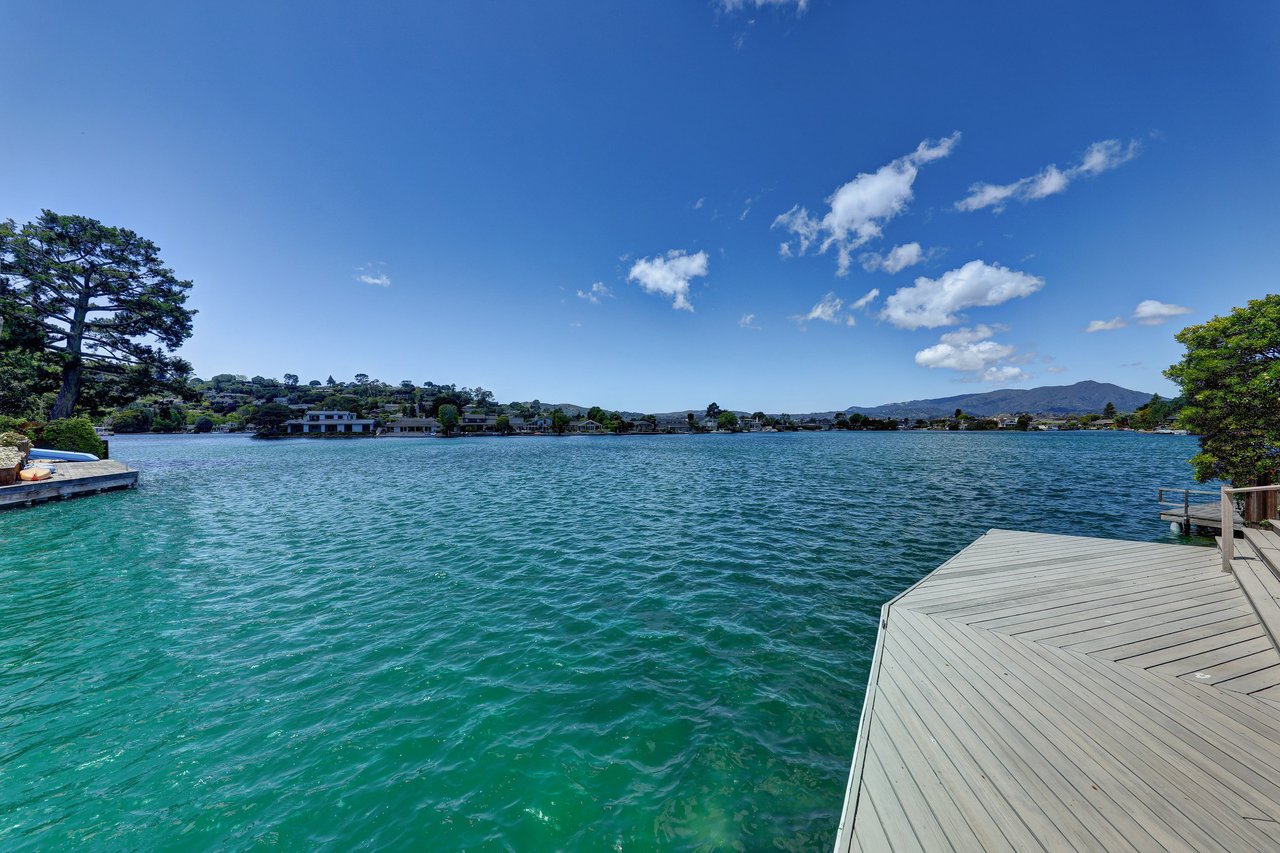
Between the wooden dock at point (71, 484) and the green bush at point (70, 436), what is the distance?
10.3 ft

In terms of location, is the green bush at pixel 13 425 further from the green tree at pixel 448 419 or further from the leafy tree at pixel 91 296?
the green tree at pixel 448 419

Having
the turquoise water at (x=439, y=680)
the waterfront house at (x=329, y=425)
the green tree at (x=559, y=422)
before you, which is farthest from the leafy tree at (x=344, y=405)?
the turquoise water at (x=439, y=680)

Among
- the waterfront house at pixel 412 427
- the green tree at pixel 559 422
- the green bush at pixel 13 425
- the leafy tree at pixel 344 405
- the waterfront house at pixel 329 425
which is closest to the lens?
the green bush at pixel 13 425

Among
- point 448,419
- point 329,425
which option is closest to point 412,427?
point 448,419

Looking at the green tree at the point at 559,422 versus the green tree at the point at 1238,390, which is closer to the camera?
the green tree at the point at 1238,390

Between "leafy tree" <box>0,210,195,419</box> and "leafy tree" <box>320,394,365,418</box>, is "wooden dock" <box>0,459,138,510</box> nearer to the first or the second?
"leafy tree" <box>0,210,195,419</box>

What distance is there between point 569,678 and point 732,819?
295cm

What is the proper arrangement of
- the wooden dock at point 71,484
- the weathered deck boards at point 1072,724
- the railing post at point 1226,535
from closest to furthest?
1. the weathered deck boards at point 1072,724
2. the railing post at point 1226,535
3. the wooden dock at point 71,484

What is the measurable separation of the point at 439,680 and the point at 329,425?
407 ft

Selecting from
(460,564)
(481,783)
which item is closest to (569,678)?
(481,783)

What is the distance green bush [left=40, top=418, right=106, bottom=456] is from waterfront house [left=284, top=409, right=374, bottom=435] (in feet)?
279

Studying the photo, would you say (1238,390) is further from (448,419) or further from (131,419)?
(131,419)

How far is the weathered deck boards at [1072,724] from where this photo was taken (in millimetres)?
2764

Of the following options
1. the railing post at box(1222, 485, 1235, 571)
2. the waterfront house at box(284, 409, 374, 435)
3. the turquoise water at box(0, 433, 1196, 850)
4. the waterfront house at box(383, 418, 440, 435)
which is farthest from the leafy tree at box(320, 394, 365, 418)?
the railing post at box(1222, 485, 1235, 571)
